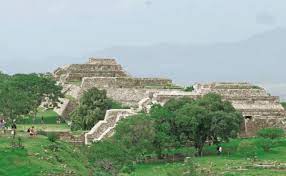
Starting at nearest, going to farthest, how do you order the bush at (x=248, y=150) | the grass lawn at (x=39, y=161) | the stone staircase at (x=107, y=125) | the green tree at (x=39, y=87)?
the grass lawn at (x=39, y=161)
the bush at (x=248, y=150)
the stone staircase at (x=107, y=125)
the green tree at (x=39, y=87)

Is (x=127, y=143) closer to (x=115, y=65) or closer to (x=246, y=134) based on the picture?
(x=246, y=134)

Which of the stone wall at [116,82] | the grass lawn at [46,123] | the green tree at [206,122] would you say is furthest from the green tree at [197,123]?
the stone wall at [116,82]

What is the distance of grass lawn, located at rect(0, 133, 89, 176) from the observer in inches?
1134

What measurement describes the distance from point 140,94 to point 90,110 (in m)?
10.3

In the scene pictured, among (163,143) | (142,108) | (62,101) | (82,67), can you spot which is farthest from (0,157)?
(82,67)

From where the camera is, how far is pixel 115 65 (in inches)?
3184

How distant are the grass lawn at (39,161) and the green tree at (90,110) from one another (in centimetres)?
2144

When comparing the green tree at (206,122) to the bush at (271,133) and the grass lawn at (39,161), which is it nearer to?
the bush at (271,133)

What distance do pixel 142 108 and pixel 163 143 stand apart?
1089cm

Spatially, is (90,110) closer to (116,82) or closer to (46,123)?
(46,123)

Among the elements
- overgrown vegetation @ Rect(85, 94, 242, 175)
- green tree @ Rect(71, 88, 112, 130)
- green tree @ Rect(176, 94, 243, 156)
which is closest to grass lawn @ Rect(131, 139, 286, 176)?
overgrown vegetation @ Rect(85, 94, 242, 175)

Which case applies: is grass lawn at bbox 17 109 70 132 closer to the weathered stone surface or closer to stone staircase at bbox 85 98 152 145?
stone staircase at bbox 85 98 152 145

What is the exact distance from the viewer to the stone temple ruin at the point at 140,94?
56.3 metres

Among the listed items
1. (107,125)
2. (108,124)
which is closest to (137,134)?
(107,125)
